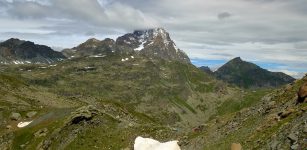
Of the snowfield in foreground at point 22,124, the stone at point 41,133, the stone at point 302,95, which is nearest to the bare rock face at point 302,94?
the stone at point 302,95

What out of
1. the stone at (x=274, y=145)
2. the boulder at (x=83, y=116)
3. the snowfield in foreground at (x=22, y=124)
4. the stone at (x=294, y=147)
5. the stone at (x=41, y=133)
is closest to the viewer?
the stone at (x=294, y=147)

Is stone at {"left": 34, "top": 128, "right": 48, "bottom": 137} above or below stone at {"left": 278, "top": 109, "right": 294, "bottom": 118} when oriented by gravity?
below

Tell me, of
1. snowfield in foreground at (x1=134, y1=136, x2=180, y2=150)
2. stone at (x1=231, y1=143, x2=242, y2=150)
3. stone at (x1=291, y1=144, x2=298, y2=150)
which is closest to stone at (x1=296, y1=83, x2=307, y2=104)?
stone at (x1=231, y1=143, x2=242, y2=150)

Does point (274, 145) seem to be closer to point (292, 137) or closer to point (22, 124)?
point (292, 137)

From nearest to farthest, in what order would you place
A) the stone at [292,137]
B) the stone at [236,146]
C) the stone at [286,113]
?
the stone at [292,137] < the stone at [236,146] < the stone at [286,113]

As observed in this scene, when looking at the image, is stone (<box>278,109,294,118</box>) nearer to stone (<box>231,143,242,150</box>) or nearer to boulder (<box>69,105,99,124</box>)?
stone (<box>231,143,242,150</box>)

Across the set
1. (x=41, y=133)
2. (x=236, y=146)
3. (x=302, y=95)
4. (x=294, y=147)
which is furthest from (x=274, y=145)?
(x=41, y=133)

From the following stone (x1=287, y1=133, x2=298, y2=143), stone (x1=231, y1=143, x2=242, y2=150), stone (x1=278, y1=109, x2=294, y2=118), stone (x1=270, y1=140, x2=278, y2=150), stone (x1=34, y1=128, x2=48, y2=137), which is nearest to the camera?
stone (x1=287, y1=133, x2=298, y2=143)

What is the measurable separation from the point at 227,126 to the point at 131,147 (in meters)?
14.9

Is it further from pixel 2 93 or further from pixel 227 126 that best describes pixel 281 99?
pixel 2 93

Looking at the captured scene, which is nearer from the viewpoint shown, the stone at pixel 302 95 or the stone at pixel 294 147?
the stone at pixel 294 147

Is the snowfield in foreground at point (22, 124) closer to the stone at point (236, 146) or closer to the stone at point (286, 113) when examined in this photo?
the stone at point (236, 146)

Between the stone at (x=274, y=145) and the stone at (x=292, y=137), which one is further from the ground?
the stone at (x=292, y=137)

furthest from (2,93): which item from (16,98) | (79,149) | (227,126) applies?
(227,126)
